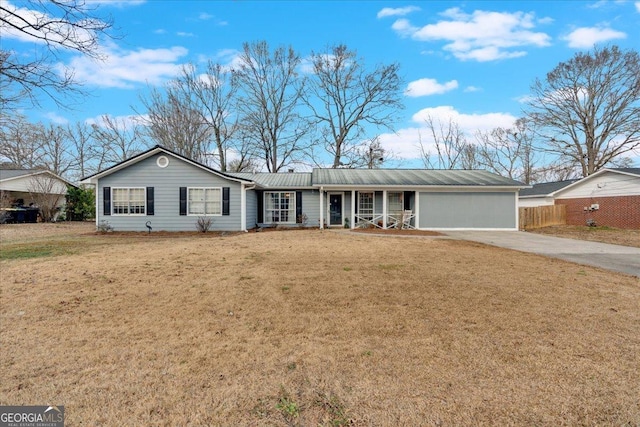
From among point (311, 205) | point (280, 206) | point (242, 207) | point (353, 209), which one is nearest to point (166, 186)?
point (242, 207)

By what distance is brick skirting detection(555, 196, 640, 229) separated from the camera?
18.5 m

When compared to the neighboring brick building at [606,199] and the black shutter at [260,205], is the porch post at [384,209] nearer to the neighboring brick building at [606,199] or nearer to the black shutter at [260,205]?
the black shutter at [260,205]

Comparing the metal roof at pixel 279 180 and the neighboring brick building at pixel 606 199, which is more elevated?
the metal roof at pixel 279 180

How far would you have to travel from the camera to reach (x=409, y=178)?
60.4ft

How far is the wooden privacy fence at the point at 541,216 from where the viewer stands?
60.7ft

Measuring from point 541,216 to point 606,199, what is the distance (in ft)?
12.5

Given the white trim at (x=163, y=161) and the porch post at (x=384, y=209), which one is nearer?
the white trim at (x=163, y=161)

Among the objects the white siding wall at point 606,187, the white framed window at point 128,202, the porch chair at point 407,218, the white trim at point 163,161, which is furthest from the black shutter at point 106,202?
the white siding wall at point 606,187

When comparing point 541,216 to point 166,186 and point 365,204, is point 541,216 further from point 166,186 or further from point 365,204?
point 166,186

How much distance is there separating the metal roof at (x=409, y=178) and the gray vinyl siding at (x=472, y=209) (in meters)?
0.63

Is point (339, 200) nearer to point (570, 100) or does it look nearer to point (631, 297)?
point (631, 297)

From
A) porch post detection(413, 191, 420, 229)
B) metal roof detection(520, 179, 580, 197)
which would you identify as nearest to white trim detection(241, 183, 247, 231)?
porch post detection(413, 191, 420, 229)

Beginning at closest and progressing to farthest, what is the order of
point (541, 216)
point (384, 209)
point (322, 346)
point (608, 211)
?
1. point (322, 346)
2. point (384, 209)
3. point (608, 211)
4. point (541, 216)

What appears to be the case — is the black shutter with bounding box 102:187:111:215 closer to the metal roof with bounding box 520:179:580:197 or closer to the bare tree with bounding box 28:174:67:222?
the bare tree with bounding box 28:174:67:222
